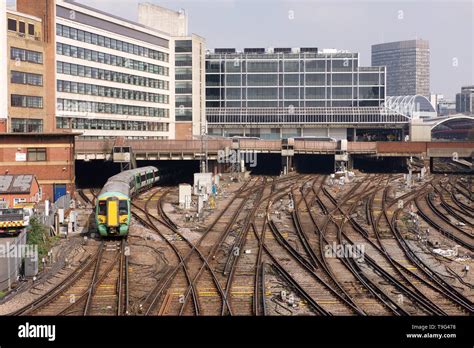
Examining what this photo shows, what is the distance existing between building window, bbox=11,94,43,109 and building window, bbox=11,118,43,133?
49.0 inches

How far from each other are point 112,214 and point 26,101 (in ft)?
97.7

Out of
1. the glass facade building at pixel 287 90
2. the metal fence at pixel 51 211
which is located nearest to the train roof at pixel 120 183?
the metal fence at pixel 51 211

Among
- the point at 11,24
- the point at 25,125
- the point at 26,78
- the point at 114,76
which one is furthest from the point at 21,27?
the point at 114,76

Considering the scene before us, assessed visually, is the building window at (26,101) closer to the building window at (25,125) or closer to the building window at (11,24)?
the building window at (25,125)

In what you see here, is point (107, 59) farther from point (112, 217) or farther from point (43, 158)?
point (112, 217)

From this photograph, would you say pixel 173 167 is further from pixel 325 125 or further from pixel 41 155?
pixel 325 125

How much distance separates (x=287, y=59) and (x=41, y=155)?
62.3m

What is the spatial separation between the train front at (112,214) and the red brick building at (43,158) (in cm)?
1427

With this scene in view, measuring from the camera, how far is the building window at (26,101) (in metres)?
48.8

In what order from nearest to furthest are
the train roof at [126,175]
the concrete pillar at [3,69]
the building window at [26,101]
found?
the train roof at [126,175], the concrete pillar at [3,69], the building window at [26,101]

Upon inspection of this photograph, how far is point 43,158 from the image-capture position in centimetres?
3828
